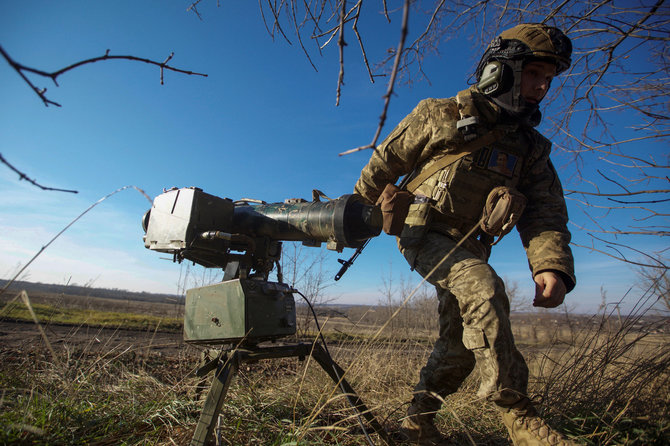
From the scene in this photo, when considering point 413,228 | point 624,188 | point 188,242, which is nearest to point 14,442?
point 188,242

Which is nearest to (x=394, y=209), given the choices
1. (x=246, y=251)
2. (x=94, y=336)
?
(x=246, y=251)

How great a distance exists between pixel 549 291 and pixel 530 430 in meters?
0.69

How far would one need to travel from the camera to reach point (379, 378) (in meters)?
3.32

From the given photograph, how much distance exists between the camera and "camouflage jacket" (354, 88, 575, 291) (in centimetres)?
199

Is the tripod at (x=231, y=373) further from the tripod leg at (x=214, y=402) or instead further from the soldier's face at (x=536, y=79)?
the soldier's face at (x=536, y=79)

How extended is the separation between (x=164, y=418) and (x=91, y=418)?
13.6 inches

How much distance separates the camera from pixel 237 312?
5.64 feet

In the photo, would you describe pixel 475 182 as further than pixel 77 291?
No

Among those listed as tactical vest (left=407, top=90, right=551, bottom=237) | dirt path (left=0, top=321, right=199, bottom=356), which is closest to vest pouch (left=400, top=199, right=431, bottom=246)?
tactical vest (left=407, top=90, right=551, bottom=237)

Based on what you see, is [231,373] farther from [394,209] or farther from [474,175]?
[474,175]

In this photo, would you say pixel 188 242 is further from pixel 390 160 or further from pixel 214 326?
pixel 390 160

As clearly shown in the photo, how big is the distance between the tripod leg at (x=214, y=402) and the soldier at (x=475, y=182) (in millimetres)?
969

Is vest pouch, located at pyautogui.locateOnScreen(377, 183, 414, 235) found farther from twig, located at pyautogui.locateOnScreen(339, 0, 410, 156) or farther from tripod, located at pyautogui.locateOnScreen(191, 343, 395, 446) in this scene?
twig, located at pyautogui.locateOnScreen(339, 0, 410, 156)

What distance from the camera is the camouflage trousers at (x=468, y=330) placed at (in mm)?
1544
